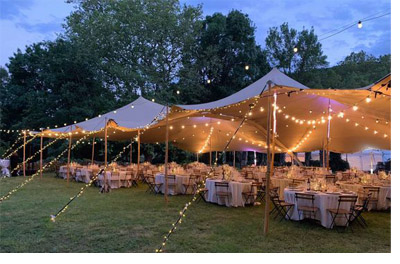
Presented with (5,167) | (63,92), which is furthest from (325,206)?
(63,92)

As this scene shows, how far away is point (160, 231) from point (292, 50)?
19.6 metres

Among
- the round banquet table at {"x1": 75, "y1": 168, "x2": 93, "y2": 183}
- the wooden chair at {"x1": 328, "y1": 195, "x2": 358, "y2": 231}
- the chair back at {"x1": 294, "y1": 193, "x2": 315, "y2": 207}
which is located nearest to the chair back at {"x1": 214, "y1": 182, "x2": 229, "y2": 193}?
the chair back at {"x1": 294, "y1": 193, "x2": 315, "y2": 207}

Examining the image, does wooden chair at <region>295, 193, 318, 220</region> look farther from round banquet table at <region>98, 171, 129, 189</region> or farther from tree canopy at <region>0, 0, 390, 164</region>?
tree canopy at <region>0, 0, 390, 164</region>

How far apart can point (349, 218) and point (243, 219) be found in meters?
1.87

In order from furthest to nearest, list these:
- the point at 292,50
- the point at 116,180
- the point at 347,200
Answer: the point at 292,50
the point at 116,180
the point at 347,200

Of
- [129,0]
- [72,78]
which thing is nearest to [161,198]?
[72,78]

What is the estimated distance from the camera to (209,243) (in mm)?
4734

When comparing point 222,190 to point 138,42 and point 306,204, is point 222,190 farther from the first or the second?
point 138,42

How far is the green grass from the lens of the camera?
15.1ft

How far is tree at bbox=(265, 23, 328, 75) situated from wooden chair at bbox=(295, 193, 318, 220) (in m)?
17.2

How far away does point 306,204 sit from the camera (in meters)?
6.22
